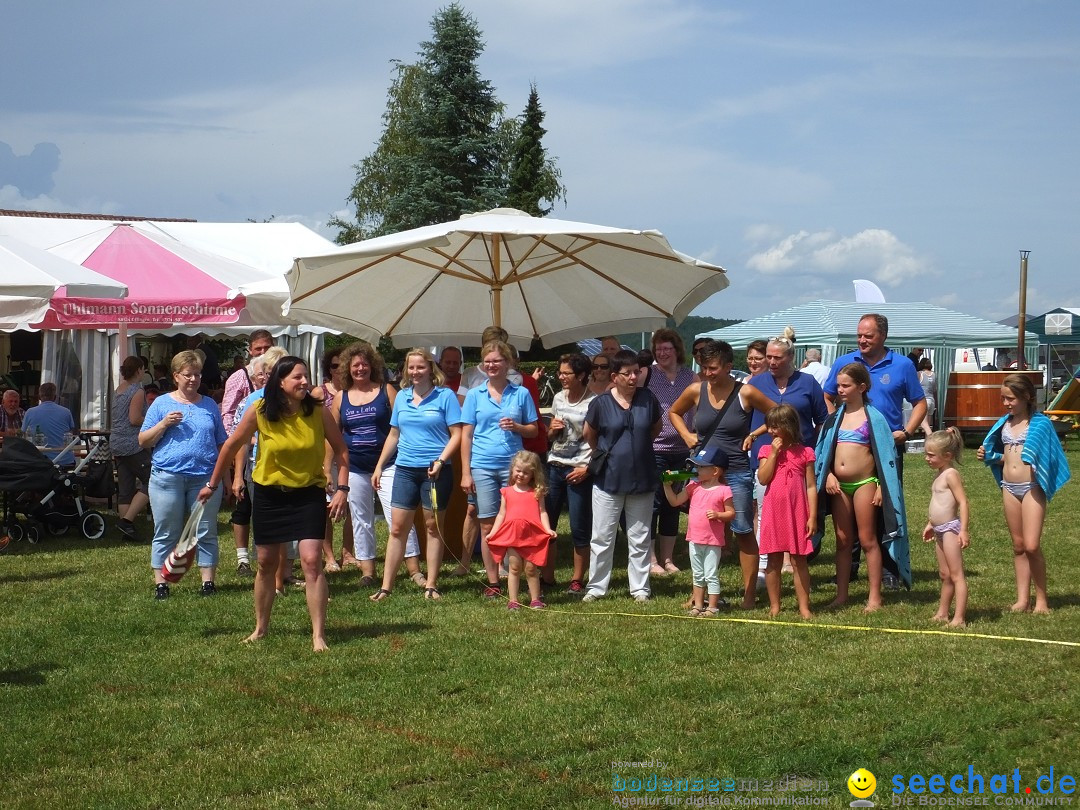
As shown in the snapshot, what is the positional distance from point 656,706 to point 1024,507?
11.3ft

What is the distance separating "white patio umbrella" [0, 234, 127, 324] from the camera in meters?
11.8

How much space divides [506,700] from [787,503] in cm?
279

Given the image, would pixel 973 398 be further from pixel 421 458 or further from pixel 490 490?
pixel 421 458

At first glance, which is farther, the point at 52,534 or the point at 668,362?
the point at 52,534

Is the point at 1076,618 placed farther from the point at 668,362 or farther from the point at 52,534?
the point at 52,534

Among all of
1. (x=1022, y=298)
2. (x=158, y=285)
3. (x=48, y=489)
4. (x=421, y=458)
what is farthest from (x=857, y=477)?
(x=1022, y=298)

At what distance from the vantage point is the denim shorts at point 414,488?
8711 mm

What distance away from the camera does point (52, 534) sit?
12.4 metres

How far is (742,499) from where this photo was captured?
825 centimetres

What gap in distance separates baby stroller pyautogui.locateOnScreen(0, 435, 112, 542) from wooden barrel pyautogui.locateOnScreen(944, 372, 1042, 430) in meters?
18.3

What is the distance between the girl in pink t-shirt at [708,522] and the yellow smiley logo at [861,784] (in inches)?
132

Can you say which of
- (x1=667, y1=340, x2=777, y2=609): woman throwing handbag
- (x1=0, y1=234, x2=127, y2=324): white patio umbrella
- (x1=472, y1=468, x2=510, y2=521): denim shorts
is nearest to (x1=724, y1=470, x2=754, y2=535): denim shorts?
(x1=667, y1=340, x2=777, y2=609): woman throwing handbag

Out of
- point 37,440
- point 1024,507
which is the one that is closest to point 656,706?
point 1024,507

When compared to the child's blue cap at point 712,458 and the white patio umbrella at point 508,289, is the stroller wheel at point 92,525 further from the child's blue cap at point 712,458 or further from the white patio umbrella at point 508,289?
the child's blue cap at point 712,458
